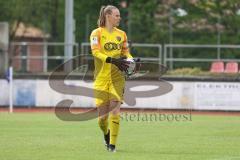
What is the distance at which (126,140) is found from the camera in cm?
1552

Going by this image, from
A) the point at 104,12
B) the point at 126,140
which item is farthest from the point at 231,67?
the point at 104,12

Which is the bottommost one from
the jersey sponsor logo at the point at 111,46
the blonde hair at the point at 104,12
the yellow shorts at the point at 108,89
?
the yellow shorts at the point at 108,89

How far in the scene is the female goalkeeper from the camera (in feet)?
43.3

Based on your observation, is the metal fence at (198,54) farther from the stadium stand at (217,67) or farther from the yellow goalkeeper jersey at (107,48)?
the yellow goalkeeper jersey at (107,48)

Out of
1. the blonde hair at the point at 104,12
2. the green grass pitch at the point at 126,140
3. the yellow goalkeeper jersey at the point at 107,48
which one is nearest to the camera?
the green grass pitch at the point at 126,140

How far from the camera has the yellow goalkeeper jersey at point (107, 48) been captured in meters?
13.3

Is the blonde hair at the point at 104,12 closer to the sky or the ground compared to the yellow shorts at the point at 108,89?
closer to the sky

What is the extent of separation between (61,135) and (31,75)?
39.7 ft

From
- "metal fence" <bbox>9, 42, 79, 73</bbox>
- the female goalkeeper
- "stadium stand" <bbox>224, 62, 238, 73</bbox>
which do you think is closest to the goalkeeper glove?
the female goalkeeper

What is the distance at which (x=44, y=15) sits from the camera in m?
47.8

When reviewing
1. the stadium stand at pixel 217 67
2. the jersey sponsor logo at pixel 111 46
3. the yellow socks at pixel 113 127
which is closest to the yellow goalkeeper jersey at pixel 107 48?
the jersey sponsor logo at pixel 111 46

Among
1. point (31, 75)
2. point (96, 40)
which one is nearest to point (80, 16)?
point (31, 75)

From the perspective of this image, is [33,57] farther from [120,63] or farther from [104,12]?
[120,63]

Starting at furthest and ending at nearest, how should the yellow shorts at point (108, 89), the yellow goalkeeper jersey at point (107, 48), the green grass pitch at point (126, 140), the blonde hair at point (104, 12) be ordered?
the yellow shorts at point (108, 89) → the yellow goalkeeper jersey at point (107, 48) → the blonde hair at point (104, 12) → the green grass pitch at point (126, 140)
